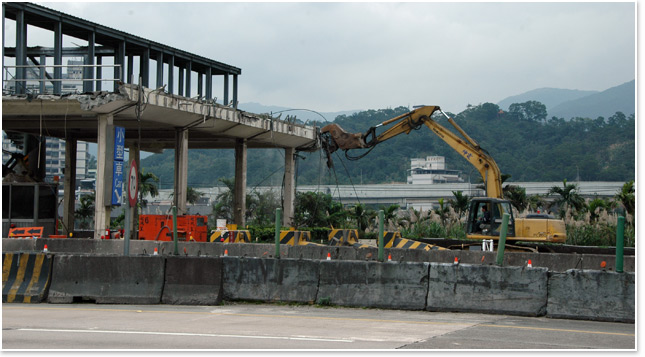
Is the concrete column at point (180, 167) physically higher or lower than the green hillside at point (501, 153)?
lower

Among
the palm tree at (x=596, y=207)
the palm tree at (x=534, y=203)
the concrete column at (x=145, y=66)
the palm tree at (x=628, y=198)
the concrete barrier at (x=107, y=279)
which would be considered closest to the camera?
the concrete barrier at (x=107, y=279)

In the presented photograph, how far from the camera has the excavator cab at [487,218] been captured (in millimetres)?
23797

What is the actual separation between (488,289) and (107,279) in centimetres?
802

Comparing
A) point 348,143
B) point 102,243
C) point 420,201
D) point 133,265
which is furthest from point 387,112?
point 133,265

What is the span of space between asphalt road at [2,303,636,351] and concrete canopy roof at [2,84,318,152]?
54.6 feet

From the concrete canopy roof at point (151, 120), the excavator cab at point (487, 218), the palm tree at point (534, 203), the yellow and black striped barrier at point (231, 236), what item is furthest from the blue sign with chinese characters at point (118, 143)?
the palm tree at point (534, 203)

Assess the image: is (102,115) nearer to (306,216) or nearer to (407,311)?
(407,311)

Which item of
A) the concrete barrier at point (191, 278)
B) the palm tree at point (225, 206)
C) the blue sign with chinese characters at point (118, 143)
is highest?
the blue sign with chinese characters at point (118, 143)

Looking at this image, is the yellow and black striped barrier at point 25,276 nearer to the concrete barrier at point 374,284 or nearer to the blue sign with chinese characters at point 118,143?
the concrete barrier at point 374,284

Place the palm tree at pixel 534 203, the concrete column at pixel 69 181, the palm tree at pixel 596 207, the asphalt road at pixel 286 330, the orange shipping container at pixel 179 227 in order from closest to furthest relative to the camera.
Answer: the asphalt road at pixel 286 330, the orange shipping container at pixel 179 227, the concrete column at pixel 69 181, the palm tree at pixel 596 207, the palm tree at pixel 534 203

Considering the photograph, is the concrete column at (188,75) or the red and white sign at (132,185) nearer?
the red and white sign at (132,185)

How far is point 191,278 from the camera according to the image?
1492cm

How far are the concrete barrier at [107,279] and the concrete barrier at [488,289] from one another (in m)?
5.84

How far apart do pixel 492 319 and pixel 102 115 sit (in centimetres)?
2275
